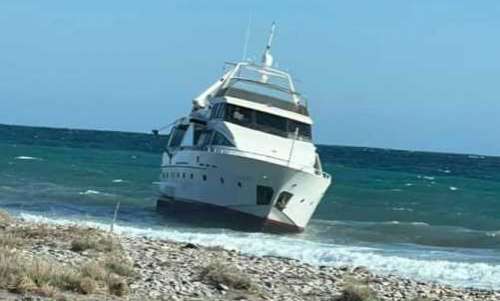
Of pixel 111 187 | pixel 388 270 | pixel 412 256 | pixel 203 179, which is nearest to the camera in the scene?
pixel 388 270

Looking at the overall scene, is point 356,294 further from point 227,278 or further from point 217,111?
point 217,111

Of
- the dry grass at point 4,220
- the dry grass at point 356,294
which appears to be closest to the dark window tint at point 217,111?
the dry grass at point 4,220

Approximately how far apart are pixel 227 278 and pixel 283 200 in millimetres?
14522

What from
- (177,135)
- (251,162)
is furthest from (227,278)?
(177,135)

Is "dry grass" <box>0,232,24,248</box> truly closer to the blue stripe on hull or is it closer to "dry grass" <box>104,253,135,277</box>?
"dry grass" <box>104,253,135,277</box>

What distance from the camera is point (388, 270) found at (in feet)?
65.8

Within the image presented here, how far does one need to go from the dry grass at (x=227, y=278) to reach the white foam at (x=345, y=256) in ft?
21.2

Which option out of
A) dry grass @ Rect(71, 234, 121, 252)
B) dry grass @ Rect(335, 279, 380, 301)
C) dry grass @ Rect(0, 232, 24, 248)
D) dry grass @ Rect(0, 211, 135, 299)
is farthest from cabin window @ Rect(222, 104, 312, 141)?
dry grass @ Rect(335, 279, 380, 301)

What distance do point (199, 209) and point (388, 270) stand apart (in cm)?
1011

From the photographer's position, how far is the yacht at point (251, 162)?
27141 millimetres

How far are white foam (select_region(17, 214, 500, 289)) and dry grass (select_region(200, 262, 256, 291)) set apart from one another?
6454mm

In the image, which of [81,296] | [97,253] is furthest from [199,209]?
[81,296]

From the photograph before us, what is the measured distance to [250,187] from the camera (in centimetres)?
2725

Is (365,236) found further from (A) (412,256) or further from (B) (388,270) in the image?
(B) (388,270)
